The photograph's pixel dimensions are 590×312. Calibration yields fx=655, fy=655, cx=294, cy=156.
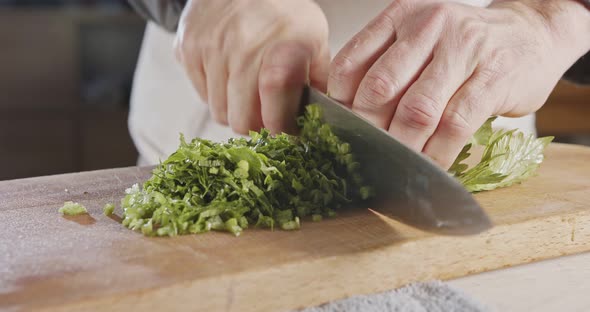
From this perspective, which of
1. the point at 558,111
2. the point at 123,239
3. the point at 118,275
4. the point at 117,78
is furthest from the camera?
the point at 117,78

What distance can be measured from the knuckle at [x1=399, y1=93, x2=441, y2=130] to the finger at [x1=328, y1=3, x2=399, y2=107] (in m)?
0.12

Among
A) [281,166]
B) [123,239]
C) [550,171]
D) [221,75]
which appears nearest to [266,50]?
[221,75]

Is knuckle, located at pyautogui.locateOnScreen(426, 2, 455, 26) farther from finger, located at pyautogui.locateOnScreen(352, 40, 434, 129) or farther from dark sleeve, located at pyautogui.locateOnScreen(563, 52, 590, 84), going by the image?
dark sleeve, located at pyautogui.locateOnScreen(563, 52, 590, 84)

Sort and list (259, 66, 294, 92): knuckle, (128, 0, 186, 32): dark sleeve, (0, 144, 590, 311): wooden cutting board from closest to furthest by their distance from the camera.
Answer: (0, 144, 590, 311): wooden cutting board < (259, 66, 294, 92): knuckle < (128, 0, 186, 32): dark sleeve

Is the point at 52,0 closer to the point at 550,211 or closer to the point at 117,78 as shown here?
the point at 117,78

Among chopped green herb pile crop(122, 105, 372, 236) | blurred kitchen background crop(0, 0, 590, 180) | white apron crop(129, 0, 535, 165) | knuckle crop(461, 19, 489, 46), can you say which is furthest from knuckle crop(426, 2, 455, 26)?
blurred kitchen background crop(0, 0, 590, 180)

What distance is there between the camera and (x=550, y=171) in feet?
4.55

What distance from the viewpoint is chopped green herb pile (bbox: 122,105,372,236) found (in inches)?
38.9

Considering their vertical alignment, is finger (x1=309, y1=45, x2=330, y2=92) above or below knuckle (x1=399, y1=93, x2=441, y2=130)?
below

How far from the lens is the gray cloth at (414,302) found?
0.83 metres

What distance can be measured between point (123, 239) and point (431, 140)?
516mm

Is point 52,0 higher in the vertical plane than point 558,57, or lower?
Answer: lower

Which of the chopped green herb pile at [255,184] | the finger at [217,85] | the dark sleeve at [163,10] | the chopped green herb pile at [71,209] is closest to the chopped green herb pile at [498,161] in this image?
the chopped green herb pile at [255,184]

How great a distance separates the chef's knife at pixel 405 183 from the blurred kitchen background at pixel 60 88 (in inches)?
124
